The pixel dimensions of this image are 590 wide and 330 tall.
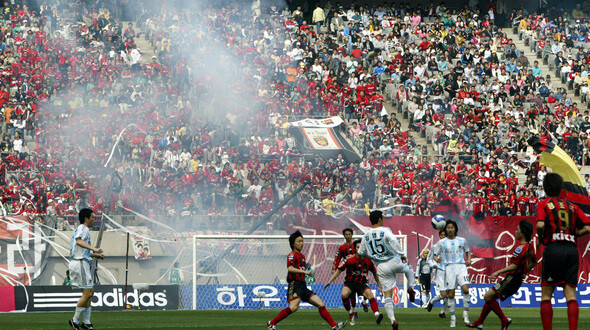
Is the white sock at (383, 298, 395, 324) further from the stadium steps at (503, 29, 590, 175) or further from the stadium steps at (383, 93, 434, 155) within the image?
the stadium steps at (503, 29, 590, 175)

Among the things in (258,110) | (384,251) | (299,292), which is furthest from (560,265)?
(258,110)

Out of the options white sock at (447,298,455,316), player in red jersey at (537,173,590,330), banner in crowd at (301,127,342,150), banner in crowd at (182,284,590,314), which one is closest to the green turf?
white sock at (447,298,455,316)

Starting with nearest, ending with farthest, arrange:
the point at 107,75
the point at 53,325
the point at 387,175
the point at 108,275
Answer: the point at 53,325, the point at 108,275, the point at 387,175, the point at 107,75

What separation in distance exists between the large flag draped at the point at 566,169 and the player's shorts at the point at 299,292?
238 inches

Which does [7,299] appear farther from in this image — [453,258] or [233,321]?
[453,258]

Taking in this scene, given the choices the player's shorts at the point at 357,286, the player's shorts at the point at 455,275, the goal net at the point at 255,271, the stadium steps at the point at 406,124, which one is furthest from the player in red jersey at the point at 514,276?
the stadium steps at the point at 406,124

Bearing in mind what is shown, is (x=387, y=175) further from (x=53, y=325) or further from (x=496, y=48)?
(x=53, y=325)

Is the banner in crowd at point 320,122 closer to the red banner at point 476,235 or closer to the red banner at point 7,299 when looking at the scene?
the red banner at point 476,235

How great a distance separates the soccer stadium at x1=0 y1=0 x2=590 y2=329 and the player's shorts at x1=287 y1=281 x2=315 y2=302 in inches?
0.8

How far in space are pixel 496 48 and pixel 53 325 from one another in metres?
24.5

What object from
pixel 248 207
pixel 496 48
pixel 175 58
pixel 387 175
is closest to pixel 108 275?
pixel 248 207

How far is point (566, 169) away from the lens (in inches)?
783

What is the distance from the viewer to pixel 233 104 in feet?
96.9

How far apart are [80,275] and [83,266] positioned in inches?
6.2
